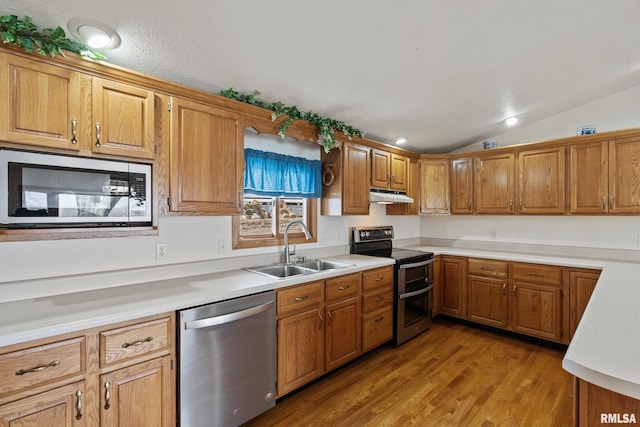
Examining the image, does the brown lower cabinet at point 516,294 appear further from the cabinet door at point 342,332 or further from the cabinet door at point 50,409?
the cabinet door at point 50,409

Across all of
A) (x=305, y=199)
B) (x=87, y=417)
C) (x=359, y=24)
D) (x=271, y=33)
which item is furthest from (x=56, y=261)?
(x=359, y=24)

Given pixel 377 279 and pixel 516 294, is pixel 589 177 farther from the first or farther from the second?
pixel 377 279

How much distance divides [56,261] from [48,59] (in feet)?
3.64

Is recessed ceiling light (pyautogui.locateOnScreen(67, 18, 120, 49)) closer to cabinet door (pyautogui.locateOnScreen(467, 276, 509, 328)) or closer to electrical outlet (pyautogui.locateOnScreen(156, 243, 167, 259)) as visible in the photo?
electrical outlet (pyautogui.locateOnScreen(156, 243, 167, 259))

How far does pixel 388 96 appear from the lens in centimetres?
283

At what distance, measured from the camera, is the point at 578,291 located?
301cm

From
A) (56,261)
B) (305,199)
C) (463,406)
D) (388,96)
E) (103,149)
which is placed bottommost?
(463,406)

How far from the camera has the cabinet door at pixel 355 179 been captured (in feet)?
10.4

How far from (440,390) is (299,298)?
1.39 m

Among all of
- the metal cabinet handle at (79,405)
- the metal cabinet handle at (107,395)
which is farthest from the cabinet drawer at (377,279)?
the metal cabinet handle at (79,405)

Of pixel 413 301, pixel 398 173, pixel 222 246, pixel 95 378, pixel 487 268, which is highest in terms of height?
pixel 398 173

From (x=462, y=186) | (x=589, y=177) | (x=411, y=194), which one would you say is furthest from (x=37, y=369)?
(x=589, y=177)

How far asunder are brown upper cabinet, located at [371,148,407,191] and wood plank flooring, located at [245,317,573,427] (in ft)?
6.05

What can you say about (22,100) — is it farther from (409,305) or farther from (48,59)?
(409,305)
